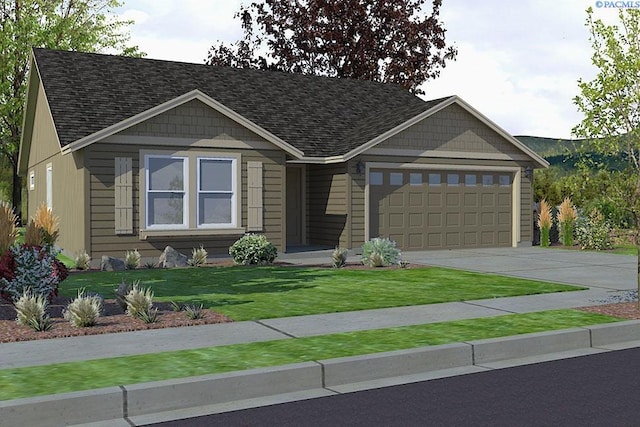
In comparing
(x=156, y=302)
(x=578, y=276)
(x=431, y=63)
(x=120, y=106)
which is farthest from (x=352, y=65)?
(x=156, y=302)

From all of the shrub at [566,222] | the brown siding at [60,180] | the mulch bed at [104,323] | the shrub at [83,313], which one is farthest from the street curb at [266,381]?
the shrub at [566,222]

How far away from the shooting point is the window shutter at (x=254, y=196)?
62.2ft

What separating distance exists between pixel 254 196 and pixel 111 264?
14.2ft

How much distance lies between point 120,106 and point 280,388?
559 inches

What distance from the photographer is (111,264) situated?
16.4 m

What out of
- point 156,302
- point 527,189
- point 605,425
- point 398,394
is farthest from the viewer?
point 527,189

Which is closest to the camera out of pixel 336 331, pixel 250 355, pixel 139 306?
pixel 250 355

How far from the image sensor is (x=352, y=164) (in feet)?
67.9

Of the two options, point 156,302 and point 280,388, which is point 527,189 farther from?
point 280,388

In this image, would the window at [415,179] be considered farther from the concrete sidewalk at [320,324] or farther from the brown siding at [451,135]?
the concrete sidewalk at [320,324]

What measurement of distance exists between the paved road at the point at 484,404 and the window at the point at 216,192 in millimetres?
12248

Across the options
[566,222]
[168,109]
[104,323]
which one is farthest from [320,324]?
[566,222]

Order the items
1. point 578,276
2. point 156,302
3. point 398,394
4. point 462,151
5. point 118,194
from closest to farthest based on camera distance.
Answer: point 398,394 < point 156,302 < point 578,276 < point 118,194 < point 462,151

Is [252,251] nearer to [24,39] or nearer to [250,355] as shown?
[250,355]
